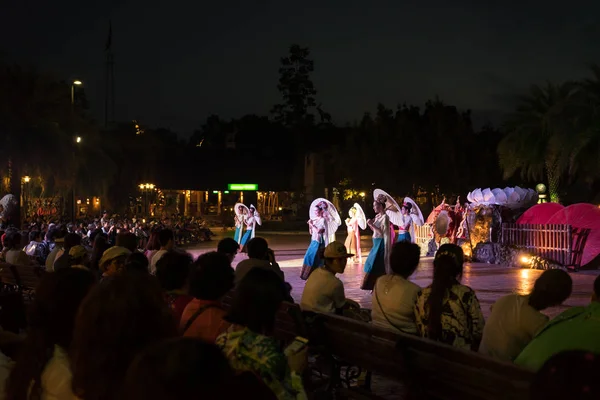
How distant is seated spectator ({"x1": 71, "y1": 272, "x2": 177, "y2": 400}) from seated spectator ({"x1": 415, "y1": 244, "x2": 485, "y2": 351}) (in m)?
2.91

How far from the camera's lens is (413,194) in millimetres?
50500

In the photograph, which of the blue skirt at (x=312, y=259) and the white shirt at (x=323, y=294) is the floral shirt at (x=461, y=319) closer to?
the white shirt at (x=323, y=294)

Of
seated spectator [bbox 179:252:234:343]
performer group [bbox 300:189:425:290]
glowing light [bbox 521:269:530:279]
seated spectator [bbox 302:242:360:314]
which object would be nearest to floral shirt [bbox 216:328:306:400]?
seated spectator [bbox 179:252:234:343]

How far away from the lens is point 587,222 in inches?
862

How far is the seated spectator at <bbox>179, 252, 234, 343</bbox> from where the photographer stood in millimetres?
4465

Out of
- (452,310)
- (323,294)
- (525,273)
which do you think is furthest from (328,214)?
(452,310)

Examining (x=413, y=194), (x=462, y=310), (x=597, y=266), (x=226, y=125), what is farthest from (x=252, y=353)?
(x=226, y=125)

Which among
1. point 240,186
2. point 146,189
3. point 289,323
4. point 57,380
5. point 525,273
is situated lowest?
point 525,273

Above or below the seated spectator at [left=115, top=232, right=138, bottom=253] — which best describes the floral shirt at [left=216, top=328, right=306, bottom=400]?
below

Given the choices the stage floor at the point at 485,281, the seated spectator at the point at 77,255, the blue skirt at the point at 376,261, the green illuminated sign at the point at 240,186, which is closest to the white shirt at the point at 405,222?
the stage floor at the point at 485,281

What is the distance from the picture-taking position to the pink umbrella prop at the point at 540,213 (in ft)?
77.2

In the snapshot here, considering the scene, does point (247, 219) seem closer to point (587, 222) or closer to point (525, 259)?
point (525, 259)

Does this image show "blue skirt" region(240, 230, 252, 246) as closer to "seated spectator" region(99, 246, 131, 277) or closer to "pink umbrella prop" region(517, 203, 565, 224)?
"pink umbrella prop" region(517, 203, 565, 224)

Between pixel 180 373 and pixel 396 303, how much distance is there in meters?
4.14
